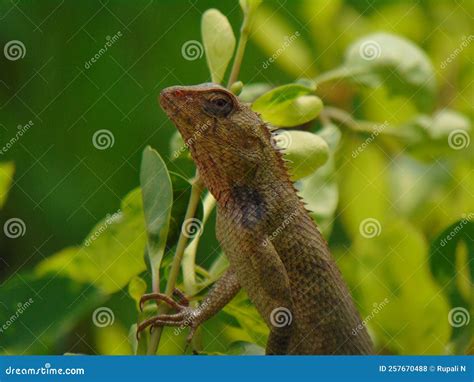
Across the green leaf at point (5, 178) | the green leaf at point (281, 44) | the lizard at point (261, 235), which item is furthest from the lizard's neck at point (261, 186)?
the green leaf at point (5, 178)

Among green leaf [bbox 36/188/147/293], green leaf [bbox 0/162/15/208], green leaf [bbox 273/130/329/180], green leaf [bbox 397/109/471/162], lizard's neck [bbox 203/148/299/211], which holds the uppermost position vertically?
green leaf [bbox 397/109/471/162]

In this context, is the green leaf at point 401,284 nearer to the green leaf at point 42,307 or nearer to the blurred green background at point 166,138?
the blurred green background at point 166,138

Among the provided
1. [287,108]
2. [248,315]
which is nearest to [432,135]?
[287,108]

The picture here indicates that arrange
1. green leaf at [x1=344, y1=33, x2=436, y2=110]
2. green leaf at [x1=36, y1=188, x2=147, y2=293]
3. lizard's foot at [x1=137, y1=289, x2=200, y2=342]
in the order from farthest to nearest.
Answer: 1. green leaf at [x1=344, y1=33, x2=436, y2=110]
2. green leaf at [x1=36, y1=188, x2=147, y2=293]
3. lizard's foot at [x1=137, y1=289, x2=200, y2=342]

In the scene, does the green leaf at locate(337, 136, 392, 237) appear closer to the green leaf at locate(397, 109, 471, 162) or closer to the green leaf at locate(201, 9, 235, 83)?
the green leaf at locate(397, 109, 471, 162)

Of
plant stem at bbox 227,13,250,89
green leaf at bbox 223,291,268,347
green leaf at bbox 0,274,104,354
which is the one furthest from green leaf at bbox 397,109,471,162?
green leaf at bbox 0,274,104,354

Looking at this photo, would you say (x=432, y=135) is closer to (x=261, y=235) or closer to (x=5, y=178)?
(x=261, y=235)

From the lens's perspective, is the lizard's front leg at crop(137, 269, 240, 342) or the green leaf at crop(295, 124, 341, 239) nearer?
the lizard's front leg at crop(137, 269, 240, 342)
